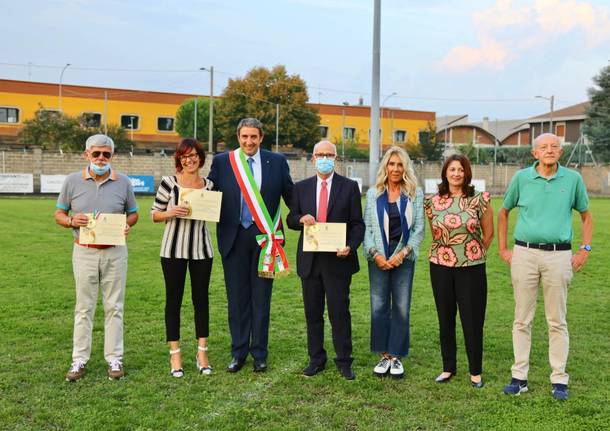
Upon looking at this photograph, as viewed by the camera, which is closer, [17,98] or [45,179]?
[45,179]

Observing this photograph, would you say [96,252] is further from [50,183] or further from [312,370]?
[50,183]

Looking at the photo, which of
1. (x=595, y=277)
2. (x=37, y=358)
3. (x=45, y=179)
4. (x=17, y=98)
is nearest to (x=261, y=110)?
(x=17, y=98)

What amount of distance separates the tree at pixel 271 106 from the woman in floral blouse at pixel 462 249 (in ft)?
172

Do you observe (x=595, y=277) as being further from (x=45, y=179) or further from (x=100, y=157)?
(x=45, y=179)

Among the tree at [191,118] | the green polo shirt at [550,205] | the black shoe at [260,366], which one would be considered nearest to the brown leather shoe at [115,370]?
the black shoe at [260,366]

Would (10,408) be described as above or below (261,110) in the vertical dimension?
below

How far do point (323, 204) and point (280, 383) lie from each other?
148 cm

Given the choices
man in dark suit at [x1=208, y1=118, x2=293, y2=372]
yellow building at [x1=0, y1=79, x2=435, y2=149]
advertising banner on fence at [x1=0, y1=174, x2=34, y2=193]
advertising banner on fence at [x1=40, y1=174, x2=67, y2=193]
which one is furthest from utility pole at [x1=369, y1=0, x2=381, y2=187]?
yellow building at [x1=0, y1=79, x2=435, y2=149]

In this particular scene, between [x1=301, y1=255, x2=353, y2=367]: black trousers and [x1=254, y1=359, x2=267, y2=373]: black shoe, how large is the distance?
419 mm

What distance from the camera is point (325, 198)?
5344 mm

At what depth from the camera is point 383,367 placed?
5.43 metres

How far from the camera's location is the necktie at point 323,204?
532 centimetres

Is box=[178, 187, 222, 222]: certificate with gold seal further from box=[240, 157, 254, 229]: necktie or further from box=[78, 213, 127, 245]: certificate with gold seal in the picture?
→ box=[78, 213, 127, 245]: certificate with gold seal

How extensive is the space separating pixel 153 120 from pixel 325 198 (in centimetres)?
5687
